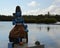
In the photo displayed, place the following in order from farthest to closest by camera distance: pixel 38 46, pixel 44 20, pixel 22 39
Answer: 1. pixel 44 20
2. pixel 22 39
3. pixel 38 46

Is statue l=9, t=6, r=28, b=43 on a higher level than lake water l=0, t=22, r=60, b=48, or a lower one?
higher

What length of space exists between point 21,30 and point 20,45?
560 mm

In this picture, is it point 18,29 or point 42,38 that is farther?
point 42,38

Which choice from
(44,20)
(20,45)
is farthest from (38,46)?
(44,20)

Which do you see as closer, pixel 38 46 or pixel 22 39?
pixel 38 46

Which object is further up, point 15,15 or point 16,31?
point 15,15

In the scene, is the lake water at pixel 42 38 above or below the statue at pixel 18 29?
below

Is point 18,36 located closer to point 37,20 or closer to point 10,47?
point 10,47

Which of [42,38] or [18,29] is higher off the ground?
[18,29]

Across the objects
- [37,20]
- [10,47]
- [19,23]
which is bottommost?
[37,20]

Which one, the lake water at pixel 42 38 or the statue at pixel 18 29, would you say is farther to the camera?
the lake water at pixel 42 38

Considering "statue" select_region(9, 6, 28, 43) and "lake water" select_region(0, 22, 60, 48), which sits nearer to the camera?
"statue" select_region(9, 6, 28, 43)

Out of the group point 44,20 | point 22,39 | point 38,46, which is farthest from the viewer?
point 44,20

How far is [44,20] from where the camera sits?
30.2 m
